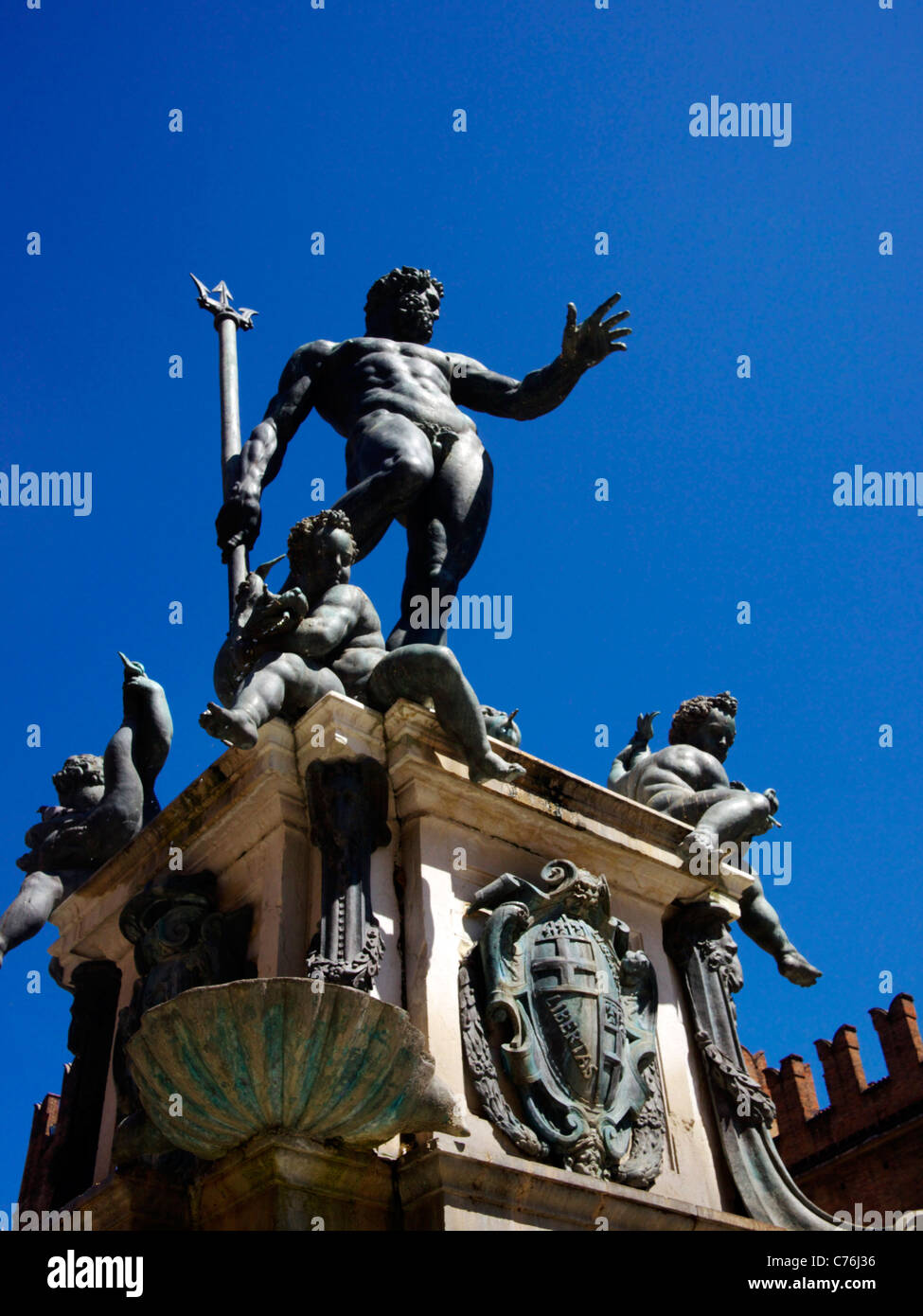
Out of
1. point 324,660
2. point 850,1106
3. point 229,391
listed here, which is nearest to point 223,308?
point 229,391

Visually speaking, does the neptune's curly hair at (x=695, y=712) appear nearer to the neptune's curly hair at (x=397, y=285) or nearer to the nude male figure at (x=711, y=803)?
the nude male figure at (x=711, y=803)

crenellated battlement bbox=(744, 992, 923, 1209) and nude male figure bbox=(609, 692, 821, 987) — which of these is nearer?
nude male figure bbox=(609, 692, 821, 987)

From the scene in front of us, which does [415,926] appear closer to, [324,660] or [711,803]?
[324,660]

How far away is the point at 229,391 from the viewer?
956 centimetres

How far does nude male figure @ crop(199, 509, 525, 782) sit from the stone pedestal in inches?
5.9

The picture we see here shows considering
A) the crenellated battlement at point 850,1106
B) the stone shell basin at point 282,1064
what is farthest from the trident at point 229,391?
the crenellated battlement at point 850,1106

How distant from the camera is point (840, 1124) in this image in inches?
964

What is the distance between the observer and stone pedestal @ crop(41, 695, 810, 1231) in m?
4.58

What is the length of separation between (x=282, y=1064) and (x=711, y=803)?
336 centimetres

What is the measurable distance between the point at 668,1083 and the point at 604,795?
1.33 meters

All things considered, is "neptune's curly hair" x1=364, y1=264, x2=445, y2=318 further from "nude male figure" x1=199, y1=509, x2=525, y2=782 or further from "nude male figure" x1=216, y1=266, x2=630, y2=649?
"nude male figure" x1=199, y1=509, x2=525, y2=782

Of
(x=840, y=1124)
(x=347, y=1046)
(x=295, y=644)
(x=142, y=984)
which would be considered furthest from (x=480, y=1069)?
(x=840, y=1124)

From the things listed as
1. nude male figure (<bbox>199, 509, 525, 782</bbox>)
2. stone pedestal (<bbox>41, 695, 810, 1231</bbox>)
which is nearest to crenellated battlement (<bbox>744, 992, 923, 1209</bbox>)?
stone pedestal (<bbox>41, 695, 810, 1231</bbox>)
